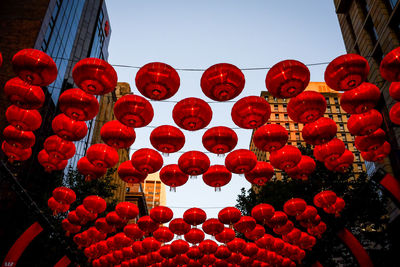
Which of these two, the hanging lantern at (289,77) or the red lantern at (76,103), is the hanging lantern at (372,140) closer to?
the hanging lantern at (289,77)

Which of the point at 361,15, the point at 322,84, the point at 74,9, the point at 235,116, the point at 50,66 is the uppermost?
the point at 322,84

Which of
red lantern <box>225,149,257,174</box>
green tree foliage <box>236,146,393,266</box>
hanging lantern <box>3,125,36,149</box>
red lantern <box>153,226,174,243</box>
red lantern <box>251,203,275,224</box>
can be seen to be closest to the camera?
hanging lantern <box>3,125,36,149</box>

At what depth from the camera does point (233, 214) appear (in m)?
9.91

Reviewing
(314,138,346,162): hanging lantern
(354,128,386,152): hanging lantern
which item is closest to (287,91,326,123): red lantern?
(314,138,346,162): hanging lantern

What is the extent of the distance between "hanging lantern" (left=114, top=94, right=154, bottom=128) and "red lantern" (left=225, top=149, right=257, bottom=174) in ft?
7.68

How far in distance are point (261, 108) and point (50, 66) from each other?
394cm

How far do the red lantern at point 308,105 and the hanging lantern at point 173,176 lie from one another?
3.49m

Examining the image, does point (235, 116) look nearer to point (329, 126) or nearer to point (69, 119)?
point (329, 126)

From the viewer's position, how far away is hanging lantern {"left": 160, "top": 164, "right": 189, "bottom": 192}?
794 cm

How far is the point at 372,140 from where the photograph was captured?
686cm

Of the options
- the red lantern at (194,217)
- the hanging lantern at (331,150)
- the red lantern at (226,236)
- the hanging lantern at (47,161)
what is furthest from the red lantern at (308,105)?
the red lantern at (226,236)

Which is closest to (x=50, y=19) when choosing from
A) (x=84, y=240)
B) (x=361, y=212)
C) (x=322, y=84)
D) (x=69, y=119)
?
(x=84, y=240)

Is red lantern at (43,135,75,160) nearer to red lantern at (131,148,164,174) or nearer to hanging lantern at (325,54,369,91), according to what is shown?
red lantern at (131,148,164,174)

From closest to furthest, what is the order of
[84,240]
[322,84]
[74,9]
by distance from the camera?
[84,240], [74,9], [322,84]
